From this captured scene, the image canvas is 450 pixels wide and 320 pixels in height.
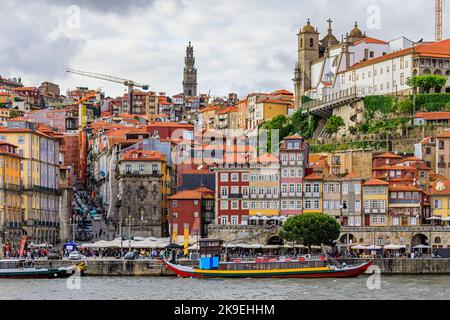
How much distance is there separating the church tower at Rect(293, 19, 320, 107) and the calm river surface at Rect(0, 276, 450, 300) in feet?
216

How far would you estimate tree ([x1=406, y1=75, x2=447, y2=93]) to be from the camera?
112m

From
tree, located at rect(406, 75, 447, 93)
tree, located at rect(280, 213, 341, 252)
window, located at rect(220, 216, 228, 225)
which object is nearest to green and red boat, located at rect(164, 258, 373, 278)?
tree, located at rect(280, 213, 341, 252)

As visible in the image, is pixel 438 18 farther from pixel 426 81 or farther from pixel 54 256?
pixel 54 256

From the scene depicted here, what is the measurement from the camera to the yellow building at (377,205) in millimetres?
89688

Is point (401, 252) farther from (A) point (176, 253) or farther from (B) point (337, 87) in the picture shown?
(B) point (337, 87)

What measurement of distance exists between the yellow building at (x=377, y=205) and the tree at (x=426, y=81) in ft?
81.1

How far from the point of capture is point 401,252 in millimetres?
84250

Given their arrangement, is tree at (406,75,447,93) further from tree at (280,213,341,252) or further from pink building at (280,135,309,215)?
tree at (280,213,341,252)

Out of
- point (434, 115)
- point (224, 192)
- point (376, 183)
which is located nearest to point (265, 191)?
point (224, 192)

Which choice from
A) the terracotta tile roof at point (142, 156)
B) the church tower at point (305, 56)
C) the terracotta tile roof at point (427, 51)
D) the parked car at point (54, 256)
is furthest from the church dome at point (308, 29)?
the parked car at point (54, 256)

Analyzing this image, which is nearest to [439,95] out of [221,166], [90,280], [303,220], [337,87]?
[337,87]

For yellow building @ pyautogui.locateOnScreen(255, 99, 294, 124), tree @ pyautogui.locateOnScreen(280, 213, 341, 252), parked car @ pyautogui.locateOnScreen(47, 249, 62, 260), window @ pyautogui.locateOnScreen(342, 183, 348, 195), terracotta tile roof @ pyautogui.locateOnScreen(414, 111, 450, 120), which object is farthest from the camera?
yellow building @ pyautogui.locateOnScreen(255, 99, 294, 124)

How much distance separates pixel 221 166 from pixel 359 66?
1333 inches

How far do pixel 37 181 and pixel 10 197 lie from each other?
7895 mm
